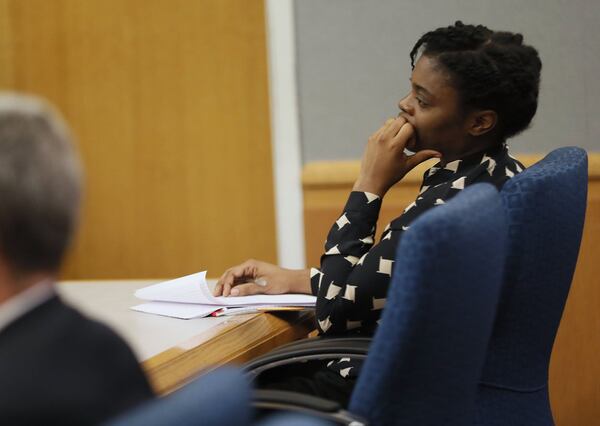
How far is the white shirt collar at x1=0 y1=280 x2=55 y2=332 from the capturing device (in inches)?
23.8

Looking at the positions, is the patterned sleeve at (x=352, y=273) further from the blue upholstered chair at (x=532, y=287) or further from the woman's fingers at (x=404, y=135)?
the blue upholstered chair at (x=532, y=287)

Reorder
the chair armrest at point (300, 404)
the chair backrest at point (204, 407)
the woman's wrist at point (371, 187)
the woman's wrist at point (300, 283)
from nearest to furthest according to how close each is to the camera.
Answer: the chair backrest at point (204, 407) < the chair armrest at point (300, 404) < the woman's wrist at point (371, 187) < the woman's wrist at point (300, 283)

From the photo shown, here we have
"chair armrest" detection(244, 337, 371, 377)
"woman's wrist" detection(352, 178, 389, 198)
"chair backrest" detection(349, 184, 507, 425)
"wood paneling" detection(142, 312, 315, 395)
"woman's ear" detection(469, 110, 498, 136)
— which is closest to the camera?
"chair backrest" detection(349, 184, 507, 425)

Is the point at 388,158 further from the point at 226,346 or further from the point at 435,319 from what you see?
the point at 435,319

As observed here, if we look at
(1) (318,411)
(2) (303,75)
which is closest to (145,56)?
(2) (303,75)

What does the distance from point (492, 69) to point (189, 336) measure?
0.69 meters

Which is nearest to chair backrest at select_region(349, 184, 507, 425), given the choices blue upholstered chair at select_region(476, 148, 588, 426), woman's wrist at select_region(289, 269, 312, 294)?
blue upholstered chair at select_region(476, 148, 588, 426)

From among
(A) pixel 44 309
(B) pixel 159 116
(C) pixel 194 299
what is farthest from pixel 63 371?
(B) pixel 159 116

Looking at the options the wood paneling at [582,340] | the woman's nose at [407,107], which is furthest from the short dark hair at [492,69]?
the wood paneling at [582,340]

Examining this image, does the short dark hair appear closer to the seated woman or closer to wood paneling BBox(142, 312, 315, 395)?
the seated woman

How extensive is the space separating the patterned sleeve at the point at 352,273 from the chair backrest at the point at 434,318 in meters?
0.41

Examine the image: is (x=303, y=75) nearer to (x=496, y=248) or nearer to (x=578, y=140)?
(x=578, y=140)

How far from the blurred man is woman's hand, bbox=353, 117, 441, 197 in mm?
1062

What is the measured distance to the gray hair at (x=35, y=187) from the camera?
597mm
